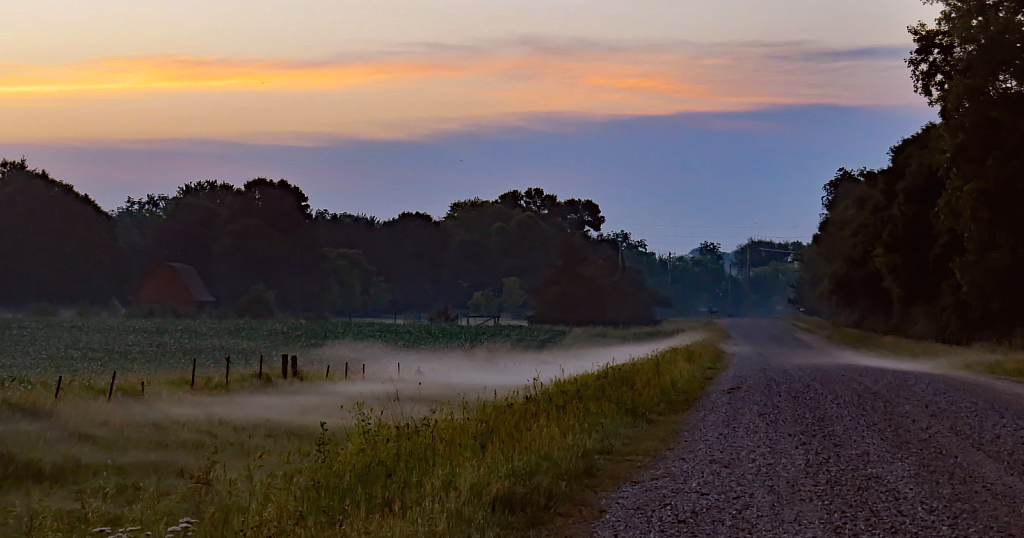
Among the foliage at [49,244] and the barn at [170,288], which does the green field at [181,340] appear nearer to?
the barn at [170,288]

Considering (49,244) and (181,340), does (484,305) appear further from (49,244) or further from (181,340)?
(181,340)

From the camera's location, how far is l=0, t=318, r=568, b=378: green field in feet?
140

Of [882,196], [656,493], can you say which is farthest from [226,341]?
[656,493]

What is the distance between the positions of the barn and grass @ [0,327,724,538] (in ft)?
276

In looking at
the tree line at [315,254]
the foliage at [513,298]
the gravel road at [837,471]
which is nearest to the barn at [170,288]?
the tree line at [315,254]

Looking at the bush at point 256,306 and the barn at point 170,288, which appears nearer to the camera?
the bush at point 256,306

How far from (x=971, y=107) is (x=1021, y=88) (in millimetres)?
1689

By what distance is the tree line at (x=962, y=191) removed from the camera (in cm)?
3506

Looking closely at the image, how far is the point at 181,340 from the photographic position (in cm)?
6006

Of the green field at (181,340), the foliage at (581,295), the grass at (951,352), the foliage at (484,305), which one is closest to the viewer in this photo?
the grass at (951,352)

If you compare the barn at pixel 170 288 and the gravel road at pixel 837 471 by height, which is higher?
the barn at pixel 170 288

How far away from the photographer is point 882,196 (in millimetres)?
54125

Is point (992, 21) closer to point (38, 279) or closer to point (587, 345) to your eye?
point (587, 345)

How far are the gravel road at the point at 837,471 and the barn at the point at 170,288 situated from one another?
3565 inches
